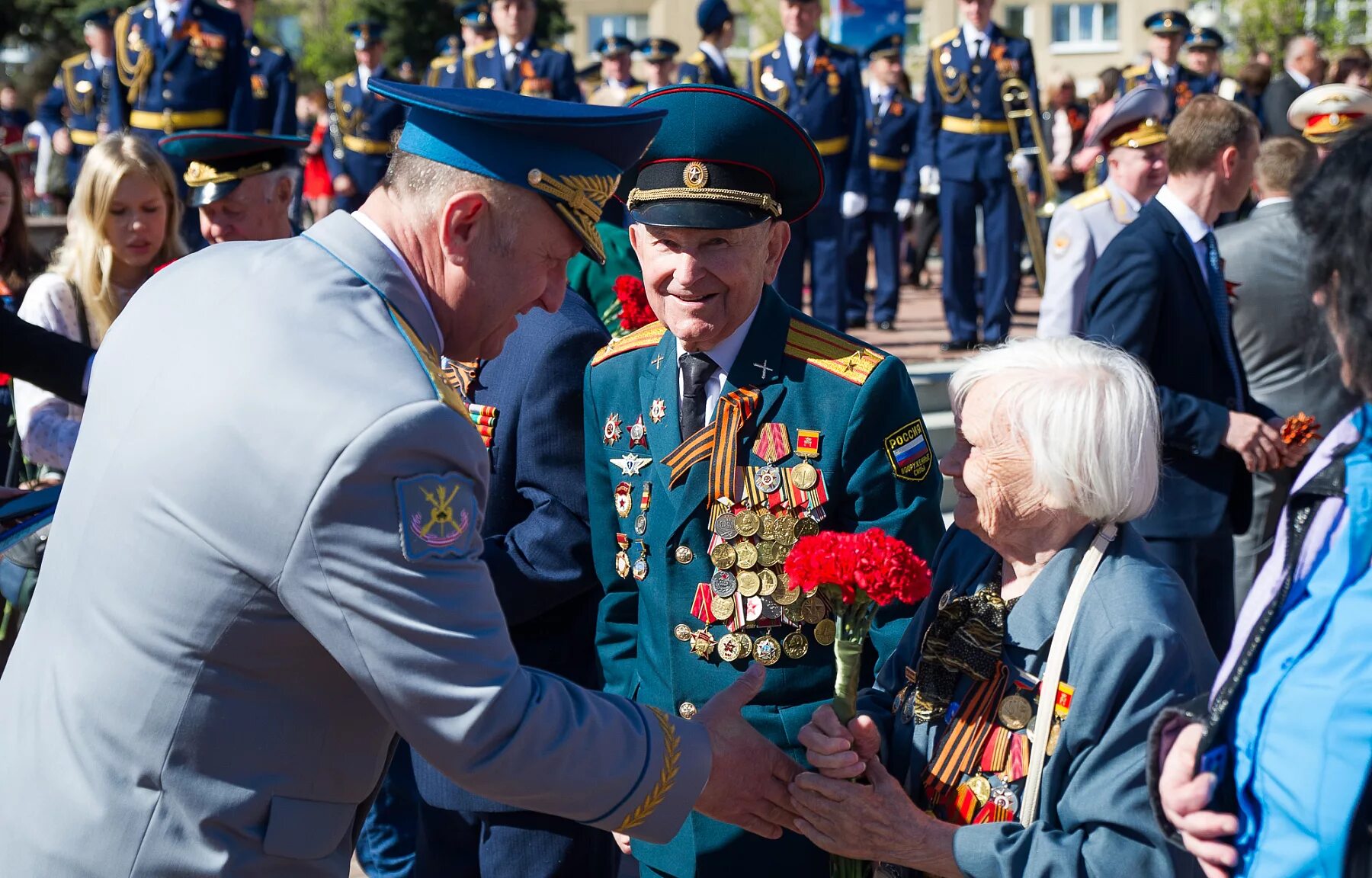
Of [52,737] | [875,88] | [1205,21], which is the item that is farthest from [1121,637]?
[1205,21]

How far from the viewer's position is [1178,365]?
4762mm

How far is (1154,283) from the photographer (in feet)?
15.3

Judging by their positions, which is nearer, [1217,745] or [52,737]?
[1217,745]

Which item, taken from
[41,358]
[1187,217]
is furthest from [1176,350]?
[41,358]

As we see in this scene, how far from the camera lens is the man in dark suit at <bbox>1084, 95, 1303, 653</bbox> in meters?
4.66

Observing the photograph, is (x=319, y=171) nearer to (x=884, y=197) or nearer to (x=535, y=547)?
(x=884, y=197)

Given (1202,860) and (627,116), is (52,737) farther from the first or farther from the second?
(1202,860)

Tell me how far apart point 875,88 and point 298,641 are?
13388mm

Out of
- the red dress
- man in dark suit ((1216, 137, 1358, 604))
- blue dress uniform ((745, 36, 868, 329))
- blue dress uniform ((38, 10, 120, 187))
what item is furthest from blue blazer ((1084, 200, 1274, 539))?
the red dress

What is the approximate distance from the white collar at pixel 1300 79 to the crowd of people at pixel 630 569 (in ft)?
32.8

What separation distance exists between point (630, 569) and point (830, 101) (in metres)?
8.00

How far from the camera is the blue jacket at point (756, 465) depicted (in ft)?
9.50

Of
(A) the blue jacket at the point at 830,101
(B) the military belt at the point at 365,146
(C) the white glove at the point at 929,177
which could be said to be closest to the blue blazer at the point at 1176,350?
(A) the blue jacket at the point at 830,101

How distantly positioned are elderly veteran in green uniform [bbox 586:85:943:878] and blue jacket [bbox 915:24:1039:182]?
26.4 ft
